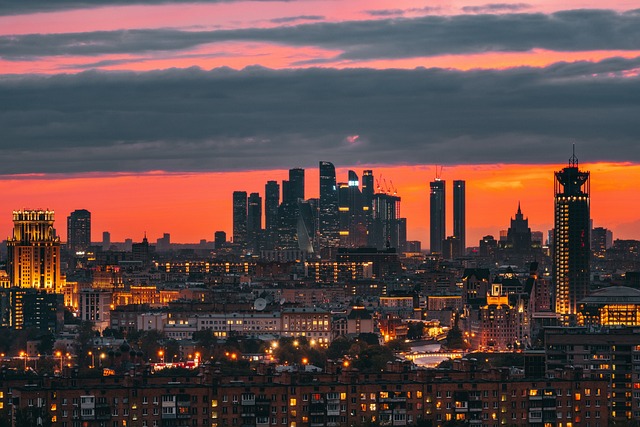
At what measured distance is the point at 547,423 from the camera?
107438 millimetres

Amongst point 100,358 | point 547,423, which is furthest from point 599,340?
point 100,358

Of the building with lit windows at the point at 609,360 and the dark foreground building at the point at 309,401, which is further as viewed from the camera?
the building with lit windows at the point at 609,360

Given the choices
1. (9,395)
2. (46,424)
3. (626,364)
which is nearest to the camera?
(46,424)

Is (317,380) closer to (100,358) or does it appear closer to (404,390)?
(404,390)

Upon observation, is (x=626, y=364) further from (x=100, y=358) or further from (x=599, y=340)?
(x=100, y=358)

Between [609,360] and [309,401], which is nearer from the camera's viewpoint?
[309,401]

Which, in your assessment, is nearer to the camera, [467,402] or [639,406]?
[467,402]

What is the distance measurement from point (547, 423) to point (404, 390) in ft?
21.2

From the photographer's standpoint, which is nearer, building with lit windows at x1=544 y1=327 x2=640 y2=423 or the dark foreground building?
the dark foreground building

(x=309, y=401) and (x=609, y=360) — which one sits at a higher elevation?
(x=609, y=360)

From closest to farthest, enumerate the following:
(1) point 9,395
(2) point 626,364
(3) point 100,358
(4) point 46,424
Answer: (4) point 46,424 → (1) point 9,395 → (2) point 626,364 → (3) point 100,358

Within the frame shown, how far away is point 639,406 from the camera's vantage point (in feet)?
384

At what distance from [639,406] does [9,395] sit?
2992cm

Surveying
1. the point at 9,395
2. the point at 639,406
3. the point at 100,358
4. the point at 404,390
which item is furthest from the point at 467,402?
the point at 100,358
